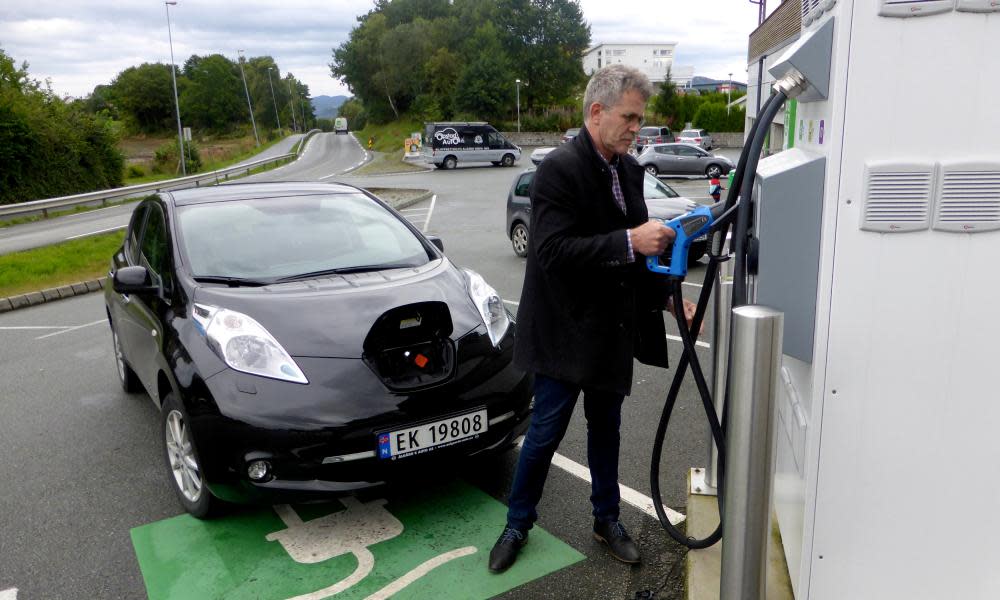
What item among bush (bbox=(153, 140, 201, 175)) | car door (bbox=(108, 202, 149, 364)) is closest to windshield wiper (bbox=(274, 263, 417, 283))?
car door (bbox=(108, 202, 149, 364))

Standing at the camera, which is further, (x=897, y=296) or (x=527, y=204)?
(x=527, y=204)

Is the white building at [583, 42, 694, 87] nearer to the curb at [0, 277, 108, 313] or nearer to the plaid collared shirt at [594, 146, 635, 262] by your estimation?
the curb at [0, 277, 108, 313]

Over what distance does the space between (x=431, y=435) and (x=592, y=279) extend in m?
1.10

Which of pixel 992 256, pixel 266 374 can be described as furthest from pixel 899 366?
pixel 266 374

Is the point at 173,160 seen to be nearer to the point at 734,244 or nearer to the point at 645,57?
the point at 734,244

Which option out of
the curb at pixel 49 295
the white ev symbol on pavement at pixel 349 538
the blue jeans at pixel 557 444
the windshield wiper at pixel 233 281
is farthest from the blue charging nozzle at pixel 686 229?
the curb at pixel 49 295

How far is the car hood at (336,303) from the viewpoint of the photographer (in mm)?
3418

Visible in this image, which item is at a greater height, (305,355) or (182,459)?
(305,355)

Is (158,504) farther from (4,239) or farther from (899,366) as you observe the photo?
(4,239)

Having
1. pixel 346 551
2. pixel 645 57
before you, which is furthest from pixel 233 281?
pixel 645 57

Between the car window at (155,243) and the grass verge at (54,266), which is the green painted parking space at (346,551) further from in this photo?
the grass verge at (54,266)

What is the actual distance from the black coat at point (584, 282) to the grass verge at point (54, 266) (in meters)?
9.62

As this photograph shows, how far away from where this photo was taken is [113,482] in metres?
4.07

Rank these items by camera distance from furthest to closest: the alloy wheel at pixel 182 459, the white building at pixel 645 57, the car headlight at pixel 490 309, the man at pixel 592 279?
1. the white building at pixel 645 57
2. the car headlight at pixel 490 309
3. the alloy wheel at pixel 182 459
4. the man at pixel 592 279
